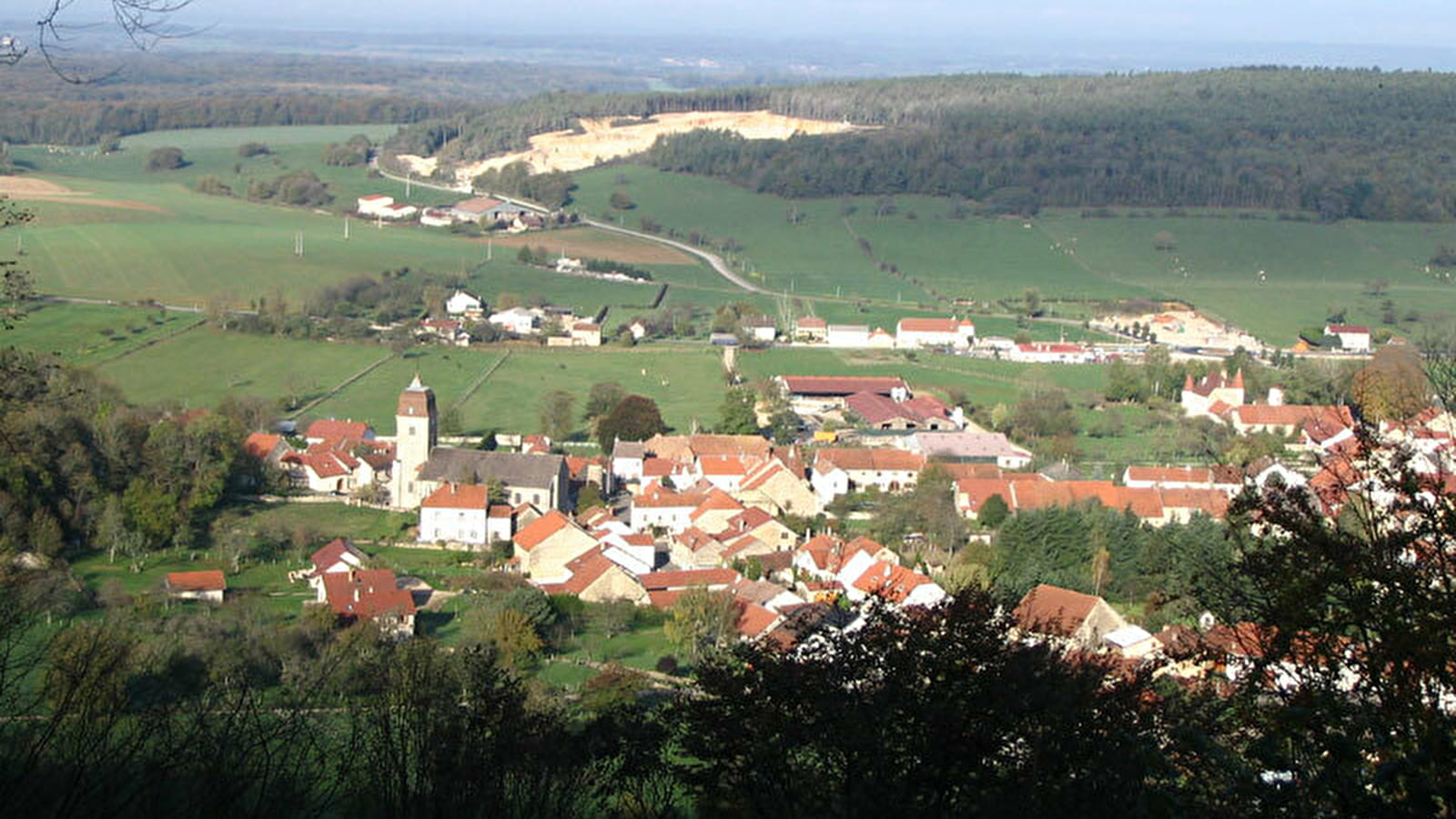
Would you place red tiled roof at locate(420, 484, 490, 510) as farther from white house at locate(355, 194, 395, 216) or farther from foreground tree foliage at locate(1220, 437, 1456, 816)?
white house at locate(355, 194, 395, 216)

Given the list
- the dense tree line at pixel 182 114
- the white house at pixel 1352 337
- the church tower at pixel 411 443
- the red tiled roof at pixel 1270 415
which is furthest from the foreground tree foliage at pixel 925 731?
the dense tree line at pixel 182 114

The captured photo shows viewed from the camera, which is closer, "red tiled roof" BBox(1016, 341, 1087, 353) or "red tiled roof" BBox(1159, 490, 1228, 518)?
"red tiled roof" BBox(1159, 490, 1228, 518)

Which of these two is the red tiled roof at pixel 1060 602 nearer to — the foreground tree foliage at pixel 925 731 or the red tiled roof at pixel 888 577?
the red tiled roof at pixel 888 577

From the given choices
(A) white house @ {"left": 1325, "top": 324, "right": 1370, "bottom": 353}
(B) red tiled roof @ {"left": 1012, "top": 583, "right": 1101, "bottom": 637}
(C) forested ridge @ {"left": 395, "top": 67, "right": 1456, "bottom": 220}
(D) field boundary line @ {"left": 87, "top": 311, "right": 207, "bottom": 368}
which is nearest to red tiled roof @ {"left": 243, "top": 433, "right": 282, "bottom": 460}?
(D) field boundary line @ {"left": 87, "top": 311, "right": 207, "bottom": 368}

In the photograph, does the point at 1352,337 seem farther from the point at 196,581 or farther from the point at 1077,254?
the point at 196,581

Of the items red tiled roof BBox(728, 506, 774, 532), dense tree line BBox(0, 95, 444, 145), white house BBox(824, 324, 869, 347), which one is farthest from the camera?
dense tree line BBox(0, 95, 444, 145)

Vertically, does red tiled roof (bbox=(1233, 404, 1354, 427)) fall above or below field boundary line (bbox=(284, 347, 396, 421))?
above

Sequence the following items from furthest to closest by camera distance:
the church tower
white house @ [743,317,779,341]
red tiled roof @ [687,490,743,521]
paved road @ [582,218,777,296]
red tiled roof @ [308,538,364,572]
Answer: paved road @ [582,218,777,296] → white house @ [743,317,779,341] → the church tower → red tiled roof @ [687,490,743,521] → red tiled roof @ [308,538,364,572]

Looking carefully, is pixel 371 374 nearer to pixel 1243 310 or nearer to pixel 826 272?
pixel 826 272

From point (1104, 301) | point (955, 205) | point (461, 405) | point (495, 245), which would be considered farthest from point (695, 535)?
point (955, 205)

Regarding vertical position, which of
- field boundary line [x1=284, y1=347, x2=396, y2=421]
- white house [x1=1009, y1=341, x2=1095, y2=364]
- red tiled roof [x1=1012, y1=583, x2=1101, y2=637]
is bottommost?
white house [x1=1009, y1=341, x2=1095, y2=364]

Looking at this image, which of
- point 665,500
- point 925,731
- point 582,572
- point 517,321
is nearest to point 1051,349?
point 517,321
